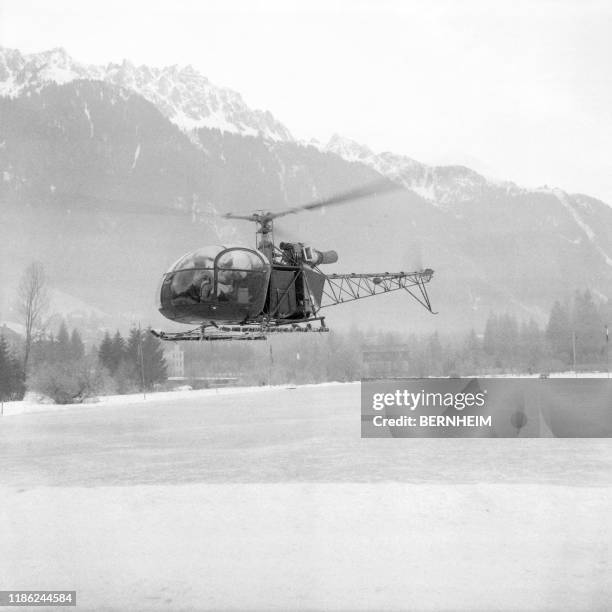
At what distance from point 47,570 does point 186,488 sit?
26.3ft

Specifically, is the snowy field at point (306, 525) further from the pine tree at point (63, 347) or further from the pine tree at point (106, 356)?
the pine tree at point (63, 347)

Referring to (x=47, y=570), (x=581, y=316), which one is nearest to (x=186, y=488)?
(x=47, y=570)

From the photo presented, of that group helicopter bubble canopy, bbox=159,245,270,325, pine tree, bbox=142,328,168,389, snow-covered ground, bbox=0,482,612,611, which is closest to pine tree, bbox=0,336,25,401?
pine tree, bbox=142,328,168,389

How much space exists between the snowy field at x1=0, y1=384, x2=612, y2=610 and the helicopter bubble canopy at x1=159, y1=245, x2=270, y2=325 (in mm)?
3948

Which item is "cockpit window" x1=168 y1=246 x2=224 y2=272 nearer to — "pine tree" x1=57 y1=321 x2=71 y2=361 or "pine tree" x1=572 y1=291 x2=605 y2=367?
"pine tree" x1=57 y1=321 x2=71 y2=361

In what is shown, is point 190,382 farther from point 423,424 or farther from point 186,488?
point 186,488

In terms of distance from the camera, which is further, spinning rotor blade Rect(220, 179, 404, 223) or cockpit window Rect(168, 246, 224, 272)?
cockpit window Rect(168, 246, 224, 272)

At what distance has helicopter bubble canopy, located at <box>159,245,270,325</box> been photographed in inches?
402

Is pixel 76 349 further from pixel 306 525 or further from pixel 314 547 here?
pixel 314 547

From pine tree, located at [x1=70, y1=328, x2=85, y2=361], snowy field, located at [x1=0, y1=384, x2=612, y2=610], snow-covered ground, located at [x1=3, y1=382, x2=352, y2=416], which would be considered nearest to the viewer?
snowy field, located at [x1=0, y1=384, x2=612, y2=610]

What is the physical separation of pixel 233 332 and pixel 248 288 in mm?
895

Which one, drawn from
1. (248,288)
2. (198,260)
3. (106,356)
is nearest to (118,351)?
(106,356)

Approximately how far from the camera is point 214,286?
1020 cm

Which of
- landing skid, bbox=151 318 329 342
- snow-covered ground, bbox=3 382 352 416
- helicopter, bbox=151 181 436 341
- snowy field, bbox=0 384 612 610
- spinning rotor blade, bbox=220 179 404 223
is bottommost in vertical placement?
snow-covered ground, bbox=3 382 352 416
